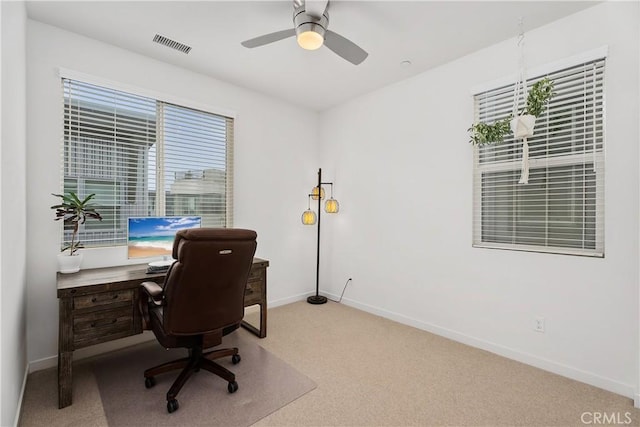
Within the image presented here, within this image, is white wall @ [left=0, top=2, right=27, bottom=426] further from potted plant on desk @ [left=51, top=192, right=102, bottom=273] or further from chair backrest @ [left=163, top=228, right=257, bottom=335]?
chair backrest @ [left=163, top=228, right=257, bottom=335]

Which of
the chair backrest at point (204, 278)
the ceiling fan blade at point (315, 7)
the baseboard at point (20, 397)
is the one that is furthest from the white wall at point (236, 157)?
the ceiling fan blade at point (315, 7)

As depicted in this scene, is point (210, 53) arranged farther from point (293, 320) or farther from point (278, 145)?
point (293, 320)

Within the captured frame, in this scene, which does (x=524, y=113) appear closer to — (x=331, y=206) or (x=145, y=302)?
(x=331, y=206)

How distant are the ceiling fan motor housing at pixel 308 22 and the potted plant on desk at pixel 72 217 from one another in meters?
2.04

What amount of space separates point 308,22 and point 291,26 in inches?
22.3

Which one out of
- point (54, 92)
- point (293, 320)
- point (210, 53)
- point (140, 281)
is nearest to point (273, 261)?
point (293, 320)

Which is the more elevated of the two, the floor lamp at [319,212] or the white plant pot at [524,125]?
the white plant pot at [524,125]

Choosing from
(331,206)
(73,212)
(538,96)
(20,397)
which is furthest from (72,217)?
(538,96)

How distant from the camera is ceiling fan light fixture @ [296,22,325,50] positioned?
197 cm

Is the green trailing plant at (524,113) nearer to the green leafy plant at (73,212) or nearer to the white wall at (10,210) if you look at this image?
the white wall at (10,210)

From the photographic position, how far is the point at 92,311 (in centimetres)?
210

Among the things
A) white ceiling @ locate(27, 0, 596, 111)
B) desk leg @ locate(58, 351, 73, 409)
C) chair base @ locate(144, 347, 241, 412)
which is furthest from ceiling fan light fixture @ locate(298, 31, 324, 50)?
desk leg @ locate(58, 351, 73, 409)

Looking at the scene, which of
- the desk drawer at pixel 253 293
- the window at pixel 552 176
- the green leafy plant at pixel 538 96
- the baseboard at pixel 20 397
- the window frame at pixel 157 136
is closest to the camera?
the baseboard at pixel 20 397

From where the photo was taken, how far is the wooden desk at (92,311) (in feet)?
6.49
